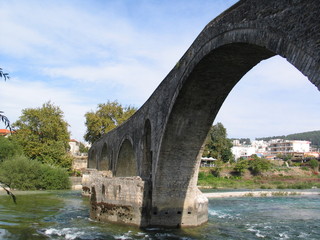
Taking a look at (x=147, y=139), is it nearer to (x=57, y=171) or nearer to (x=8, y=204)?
(x=8, y=204)

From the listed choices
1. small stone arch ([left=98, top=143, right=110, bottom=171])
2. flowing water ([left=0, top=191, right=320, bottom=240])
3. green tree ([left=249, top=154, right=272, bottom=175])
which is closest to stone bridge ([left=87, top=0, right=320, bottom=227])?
flowing water ([left=0, top=191, right=320, bottom=240])

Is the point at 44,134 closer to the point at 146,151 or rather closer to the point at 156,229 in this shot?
→ the point at 146,151

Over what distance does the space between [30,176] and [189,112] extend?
60.8 feet

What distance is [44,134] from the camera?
126 feet

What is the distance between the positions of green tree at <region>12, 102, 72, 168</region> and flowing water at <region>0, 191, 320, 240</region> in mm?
19048

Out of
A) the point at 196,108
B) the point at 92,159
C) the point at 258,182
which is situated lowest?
the point at 258,182

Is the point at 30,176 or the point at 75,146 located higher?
the point at 75,146

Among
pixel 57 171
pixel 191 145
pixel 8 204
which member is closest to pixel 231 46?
pixel 191 145

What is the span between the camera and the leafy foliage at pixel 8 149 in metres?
31.6

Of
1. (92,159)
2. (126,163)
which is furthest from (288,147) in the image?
(126,163)

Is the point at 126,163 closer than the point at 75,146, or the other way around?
the point at 126,163

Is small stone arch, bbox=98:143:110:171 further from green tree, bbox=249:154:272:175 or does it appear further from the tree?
green tree, bbox=249:154:272:175

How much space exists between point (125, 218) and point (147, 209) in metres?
0.83

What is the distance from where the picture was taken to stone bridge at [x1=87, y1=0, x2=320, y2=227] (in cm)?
577
